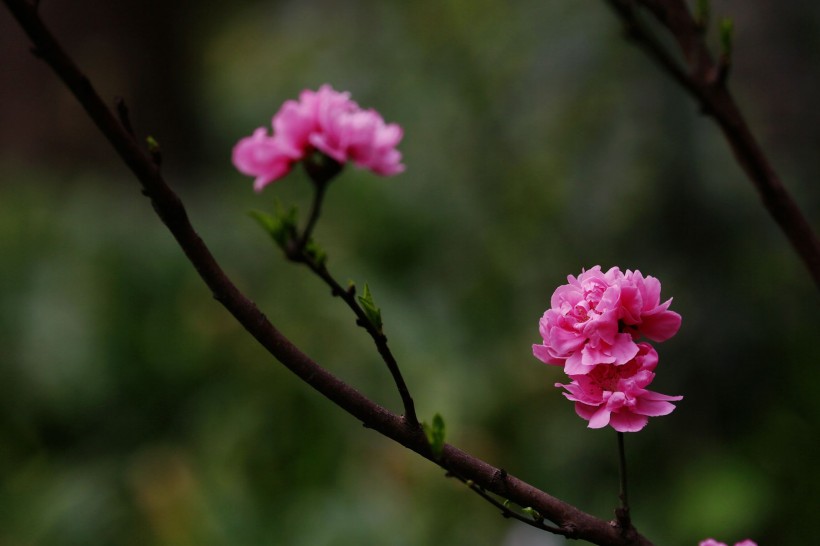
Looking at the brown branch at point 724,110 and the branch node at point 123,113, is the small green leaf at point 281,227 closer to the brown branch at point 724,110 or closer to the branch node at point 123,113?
the branch node at point 123,113

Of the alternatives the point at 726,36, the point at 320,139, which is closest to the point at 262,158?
the point at 320,139

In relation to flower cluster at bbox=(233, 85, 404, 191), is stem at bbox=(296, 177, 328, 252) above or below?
below

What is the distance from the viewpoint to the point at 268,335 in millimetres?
449

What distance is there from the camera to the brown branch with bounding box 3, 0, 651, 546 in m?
0.38

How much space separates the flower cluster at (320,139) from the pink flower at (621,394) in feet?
0.53

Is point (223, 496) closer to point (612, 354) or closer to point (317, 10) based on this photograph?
point (612, 354)

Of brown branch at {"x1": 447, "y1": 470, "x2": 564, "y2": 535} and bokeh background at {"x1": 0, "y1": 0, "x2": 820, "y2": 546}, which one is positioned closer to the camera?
brown branch at {"x1": 447, "y1": 470, "x2": 564, "y2": 535}

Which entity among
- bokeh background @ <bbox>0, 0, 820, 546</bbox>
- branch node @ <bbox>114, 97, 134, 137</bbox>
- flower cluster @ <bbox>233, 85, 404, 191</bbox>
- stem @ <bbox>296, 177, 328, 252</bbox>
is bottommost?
bokeh background @ <bbox>0, 0, 820, 546</bbox>

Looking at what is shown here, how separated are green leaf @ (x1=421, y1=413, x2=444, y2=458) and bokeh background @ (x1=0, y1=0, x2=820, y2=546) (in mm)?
1072

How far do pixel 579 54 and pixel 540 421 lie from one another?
76cm

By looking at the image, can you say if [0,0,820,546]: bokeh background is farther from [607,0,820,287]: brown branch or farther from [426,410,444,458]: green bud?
[426,410,444,458]: green bud

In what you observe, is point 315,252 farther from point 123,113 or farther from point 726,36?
point 726,36

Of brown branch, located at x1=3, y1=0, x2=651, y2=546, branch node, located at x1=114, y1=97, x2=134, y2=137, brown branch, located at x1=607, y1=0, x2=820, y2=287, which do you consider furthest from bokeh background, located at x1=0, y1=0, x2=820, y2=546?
branch node, located at x1=114, y1=97, x2=134, y2=137

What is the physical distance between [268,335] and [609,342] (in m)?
0.18
